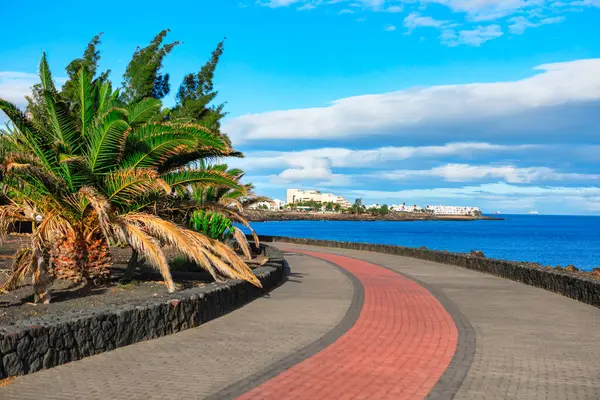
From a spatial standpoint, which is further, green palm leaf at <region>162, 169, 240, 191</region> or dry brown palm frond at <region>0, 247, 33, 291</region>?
green palm leaf at <region>162, 169, 240, 191</region>

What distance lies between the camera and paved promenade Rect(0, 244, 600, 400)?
6.73 meters

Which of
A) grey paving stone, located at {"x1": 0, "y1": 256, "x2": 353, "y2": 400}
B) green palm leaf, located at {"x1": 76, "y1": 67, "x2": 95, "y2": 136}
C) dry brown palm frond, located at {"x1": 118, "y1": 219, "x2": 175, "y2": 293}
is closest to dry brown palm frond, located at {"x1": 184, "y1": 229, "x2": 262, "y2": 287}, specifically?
grey paving stone, located at {"x1": 0, "y1": 256, "x2": 353, "y2": 400}

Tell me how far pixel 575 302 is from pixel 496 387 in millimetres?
7869

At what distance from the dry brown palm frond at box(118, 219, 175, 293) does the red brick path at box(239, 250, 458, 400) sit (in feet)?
11.2

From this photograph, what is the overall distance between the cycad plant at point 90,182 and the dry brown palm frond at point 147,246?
0.02 meters

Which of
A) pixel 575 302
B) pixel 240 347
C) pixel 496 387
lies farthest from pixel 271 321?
pixel 575 302

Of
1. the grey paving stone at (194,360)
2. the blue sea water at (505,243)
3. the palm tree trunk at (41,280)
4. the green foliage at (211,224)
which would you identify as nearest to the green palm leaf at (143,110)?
the palm tree trunk at (41,280)

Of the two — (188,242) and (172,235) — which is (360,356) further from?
(172,235)

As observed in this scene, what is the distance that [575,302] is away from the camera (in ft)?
45.2

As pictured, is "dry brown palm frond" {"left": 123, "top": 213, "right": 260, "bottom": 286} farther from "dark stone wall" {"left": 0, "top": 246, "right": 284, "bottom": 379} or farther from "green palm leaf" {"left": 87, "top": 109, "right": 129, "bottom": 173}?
"green palm leaf" {"left": 87, "top": 109, "right": 129, "bottom": 173}

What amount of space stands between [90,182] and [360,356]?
6878 millimetres

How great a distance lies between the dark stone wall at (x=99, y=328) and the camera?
7.03 metres

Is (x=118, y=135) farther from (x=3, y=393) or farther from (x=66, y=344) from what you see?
(x=3, y=393)

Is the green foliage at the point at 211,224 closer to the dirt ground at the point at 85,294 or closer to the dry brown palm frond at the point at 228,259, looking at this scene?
the dirt ground at the point at 85,294
